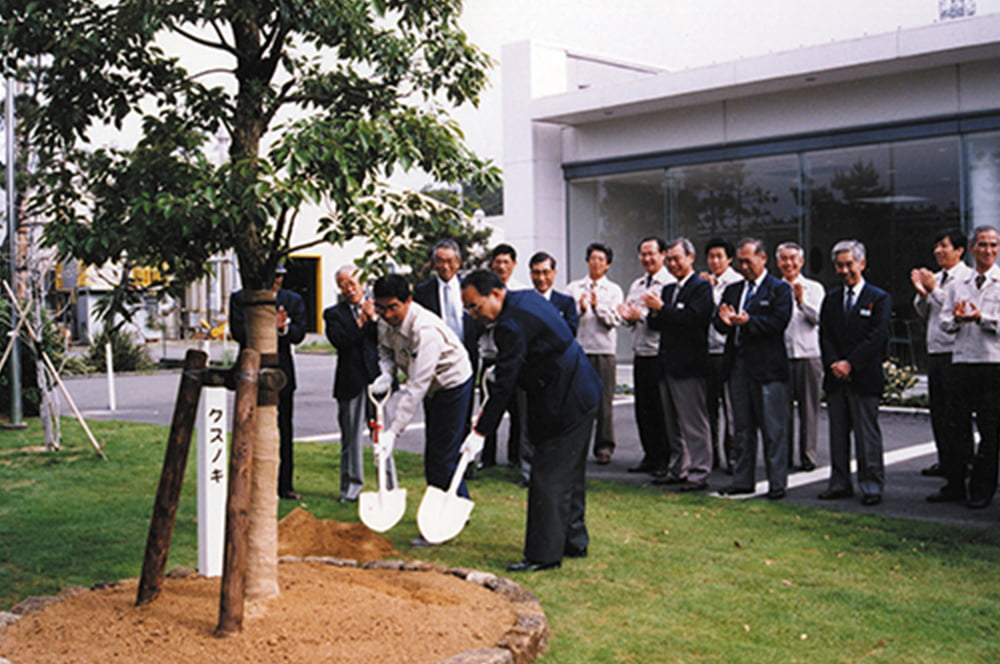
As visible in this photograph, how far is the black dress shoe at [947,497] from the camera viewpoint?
8.84m

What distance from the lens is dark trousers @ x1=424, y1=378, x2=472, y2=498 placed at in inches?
296

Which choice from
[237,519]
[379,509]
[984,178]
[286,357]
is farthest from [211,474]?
[984,178]

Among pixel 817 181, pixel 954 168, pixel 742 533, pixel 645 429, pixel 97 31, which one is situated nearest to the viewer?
pixel 97 31

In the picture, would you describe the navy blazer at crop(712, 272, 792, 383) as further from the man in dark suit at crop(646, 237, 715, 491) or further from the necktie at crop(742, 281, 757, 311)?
the man in dark suit at crop(646, 237, 715, 491)

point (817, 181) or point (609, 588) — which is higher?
point (817, 181)

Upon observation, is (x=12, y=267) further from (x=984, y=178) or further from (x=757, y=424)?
(x=984, y=178)

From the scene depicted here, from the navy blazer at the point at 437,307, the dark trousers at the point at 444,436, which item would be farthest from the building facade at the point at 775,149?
the dark trousers at the point at 444,436

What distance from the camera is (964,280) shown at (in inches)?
349

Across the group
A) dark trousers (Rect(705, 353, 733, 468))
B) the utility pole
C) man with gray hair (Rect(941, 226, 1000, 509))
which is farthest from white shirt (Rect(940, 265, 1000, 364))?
the utility pole

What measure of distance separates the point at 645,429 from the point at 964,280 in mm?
3375

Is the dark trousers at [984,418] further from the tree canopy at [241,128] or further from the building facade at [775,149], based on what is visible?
the building facade at [775,149]

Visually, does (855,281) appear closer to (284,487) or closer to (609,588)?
(609,588)

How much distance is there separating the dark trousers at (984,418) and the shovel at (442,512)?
4587 millimetres

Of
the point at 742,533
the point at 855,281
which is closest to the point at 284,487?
the point at 742,533
